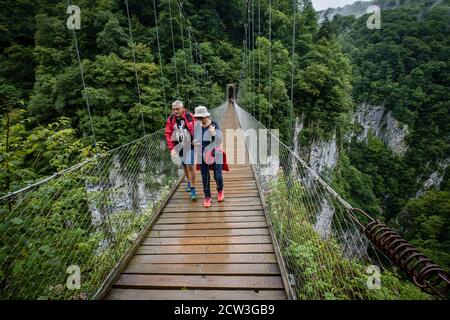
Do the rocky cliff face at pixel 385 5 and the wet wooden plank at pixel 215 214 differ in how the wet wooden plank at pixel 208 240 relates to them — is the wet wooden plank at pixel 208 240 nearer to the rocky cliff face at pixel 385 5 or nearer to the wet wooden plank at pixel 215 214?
the wet wooden plank at pixel 215 214

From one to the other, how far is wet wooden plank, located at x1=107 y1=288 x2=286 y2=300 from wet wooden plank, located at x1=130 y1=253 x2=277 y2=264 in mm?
276

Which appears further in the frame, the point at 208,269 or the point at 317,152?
the point at 317,152

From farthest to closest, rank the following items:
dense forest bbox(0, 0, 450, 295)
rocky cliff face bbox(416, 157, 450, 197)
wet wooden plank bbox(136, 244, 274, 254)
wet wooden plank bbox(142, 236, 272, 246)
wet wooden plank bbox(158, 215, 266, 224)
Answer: rocky cliff face bbox(416, 157, 450, 197) < dense forest bbox(0, 0, 450, 295) < wet wooden plank bbox(158, 215, 266, 224) < wet wooden plank bbox(142, 236, 272, 246) < wet wooden plank bbox(136, 244, 274, 254)

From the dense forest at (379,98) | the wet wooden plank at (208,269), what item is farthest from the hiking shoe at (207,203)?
the dense forest at (379,98)

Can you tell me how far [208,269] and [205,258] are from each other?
13 cm

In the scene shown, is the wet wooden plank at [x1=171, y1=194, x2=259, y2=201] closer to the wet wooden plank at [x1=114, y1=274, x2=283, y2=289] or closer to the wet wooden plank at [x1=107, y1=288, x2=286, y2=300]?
the wet wooden plank at [x1=114, y1=274, x2=283, y2=289]

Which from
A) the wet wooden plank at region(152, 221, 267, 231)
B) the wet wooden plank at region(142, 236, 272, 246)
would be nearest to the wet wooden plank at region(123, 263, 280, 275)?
the wet wooden plank at region(142, 236, 272, 246)

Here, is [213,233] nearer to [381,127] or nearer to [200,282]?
[200,282]

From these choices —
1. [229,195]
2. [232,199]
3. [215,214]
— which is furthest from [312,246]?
[229,195]

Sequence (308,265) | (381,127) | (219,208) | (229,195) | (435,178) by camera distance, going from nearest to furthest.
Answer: (308,265), (219,208), (229,195), (435,178), (381,127)

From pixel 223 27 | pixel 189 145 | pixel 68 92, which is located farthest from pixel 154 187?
pixel 223 27

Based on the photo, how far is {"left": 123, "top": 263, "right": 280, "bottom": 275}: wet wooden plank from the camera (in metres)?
1.61

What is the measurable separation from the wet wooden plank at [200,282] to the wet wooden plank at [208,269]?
0.04 metres

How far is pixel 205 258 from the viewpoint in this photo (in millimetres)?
1778
